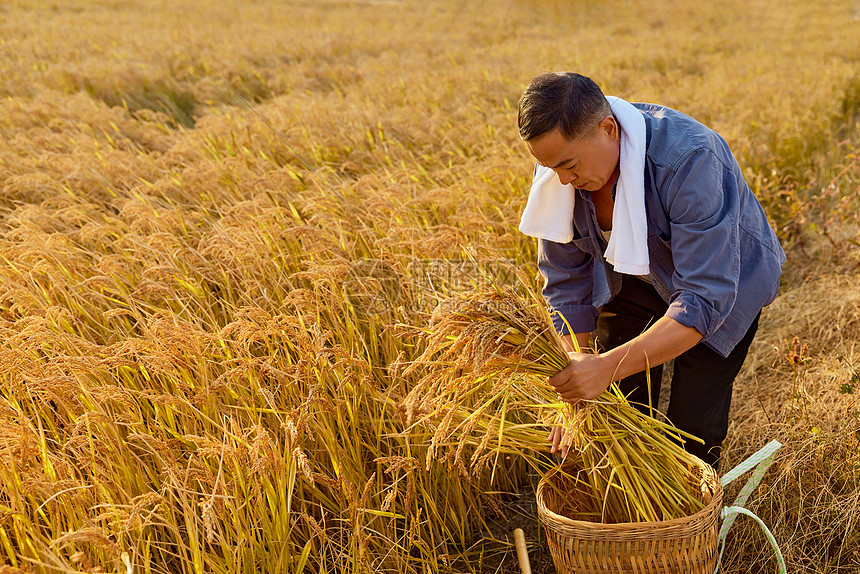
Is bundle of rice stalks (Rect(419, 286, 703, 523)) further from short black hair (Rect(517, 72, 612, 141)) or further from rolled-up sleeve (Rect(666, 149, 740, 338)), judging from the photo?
short black hair (Rect(517, 72, 612, 141))

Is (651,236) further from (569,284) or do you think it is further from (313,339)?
(313,339)

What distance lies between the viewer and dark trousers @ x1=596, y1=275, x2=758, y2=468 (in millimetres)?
1895

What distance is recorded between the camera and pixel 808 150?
16.2 ft

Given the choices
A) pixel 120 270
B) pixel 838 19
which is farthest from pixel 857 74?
pixel 120 270

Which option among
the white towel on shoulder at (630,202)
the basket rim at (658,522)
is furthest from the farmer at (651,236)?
the basket rim at (658,522)

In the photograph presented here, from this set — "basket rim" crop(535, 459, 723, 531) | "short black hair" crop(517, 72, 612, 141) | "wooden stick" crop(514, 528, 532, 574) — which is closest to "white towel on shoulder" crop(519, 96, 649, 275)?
"short black hair" crop(517, 72, 612, 141)

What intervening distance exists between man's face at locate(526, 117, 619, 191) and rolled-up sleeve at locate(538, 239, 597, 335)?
31 cm

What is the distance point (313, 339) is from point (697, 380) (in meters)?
1.14

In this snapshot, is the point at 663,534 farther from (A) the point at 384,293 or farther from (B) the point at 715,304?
(A) the point at 384,293

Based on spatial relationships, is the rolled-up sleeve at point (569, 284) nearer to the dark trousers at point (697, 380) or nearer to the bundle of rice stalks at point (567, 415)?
the dark trousers at point (697, 380)

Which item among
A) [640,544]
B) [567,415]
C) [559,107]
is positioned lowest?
[640,544]

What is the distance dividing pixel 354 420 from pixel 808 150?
4.61m

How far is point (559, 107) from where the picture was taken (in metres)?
1.52

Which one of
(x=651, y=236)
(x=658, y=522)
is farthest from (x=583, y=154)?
(x=658, y=522)
